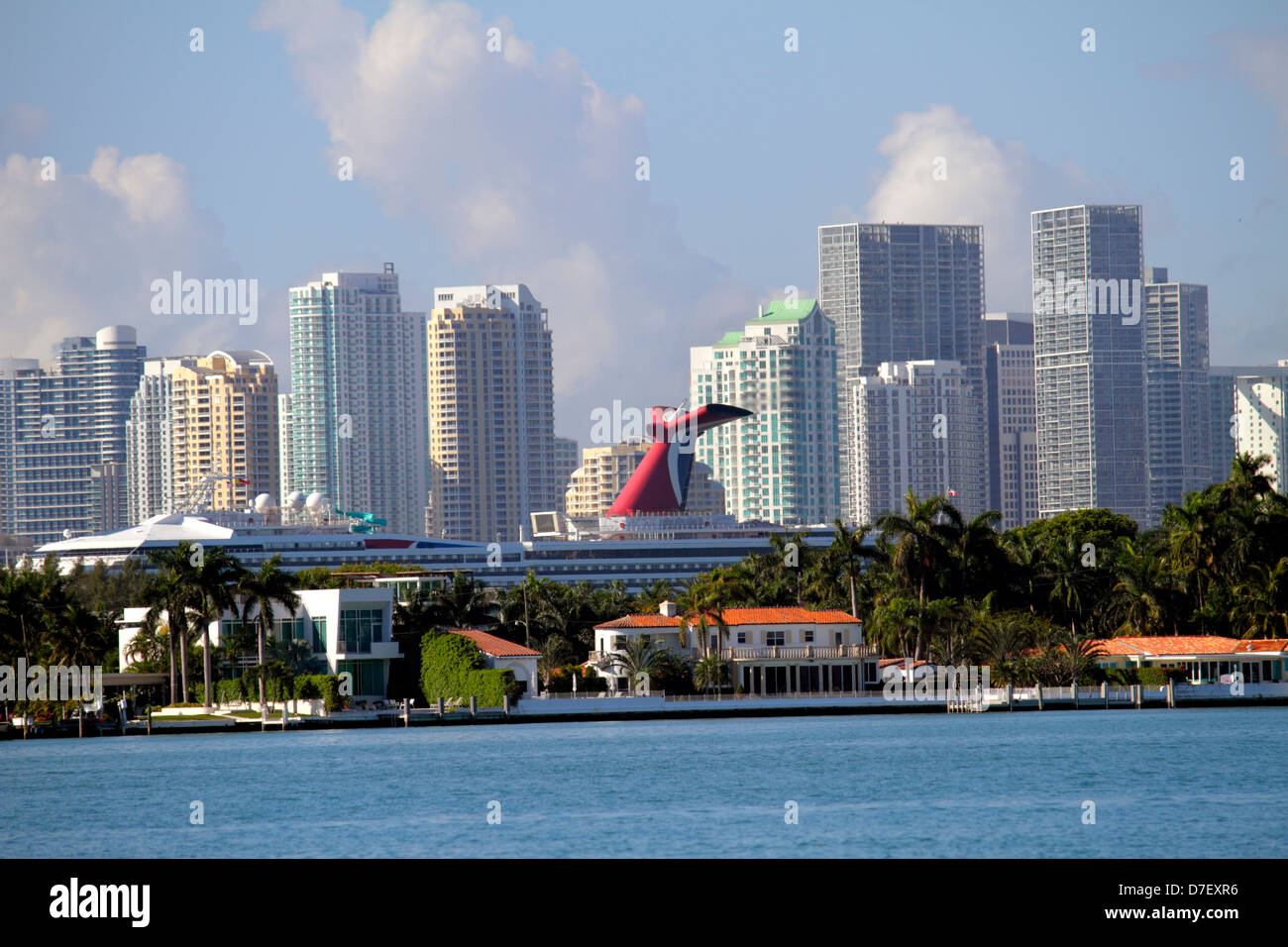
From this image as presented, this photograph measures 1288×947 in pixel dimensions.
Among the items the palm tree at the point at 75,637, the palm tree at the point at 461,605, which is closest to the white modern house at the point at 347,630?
the palm tree at the point at 461,605

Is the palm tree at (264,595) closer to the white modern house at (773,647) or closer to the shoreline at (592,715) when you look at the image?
the shoreline at (592,715)

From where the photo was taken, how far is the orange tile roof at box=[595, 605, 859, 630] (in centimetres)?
7931

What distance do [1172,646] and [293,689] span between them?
37.0m

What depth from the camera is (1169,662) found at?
76.4 m

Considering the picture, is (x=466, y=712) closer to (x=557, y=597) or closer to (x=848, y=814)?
(x=557, y=597)

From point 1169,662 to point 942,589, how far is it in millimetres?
12754

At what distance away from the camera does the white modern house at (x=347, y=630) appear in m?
73.5

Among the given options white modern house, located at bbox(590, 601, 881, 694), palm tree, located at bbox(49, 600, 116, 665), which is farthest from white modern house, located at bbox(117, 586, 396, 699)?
white modern house, located at bbox(590, 601, 881, 694)

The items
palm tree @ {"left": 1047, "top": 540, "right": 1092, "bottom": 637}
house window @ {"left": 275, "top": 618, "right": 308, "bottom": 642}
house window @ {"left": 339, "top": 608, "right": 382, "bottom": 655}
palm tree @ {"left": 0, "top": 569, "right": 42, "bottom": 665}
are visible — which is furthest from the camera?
palm tree @ {"left": 1047, "top": 540, "right": 1092, "bottom": 637}

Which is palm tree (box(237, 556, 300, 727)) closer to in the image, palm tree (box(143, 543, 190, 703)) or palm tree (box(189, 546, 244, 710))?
palm tree (box(189, 546, 244, 710))

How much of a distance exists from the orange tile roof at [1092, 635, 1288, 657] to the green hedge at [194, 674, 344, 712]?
32157 millimetres

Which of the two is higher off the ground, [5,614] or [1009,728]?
[5,614]

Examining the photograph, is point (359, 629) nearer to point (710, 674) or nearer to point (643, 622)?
point (643, 622)
